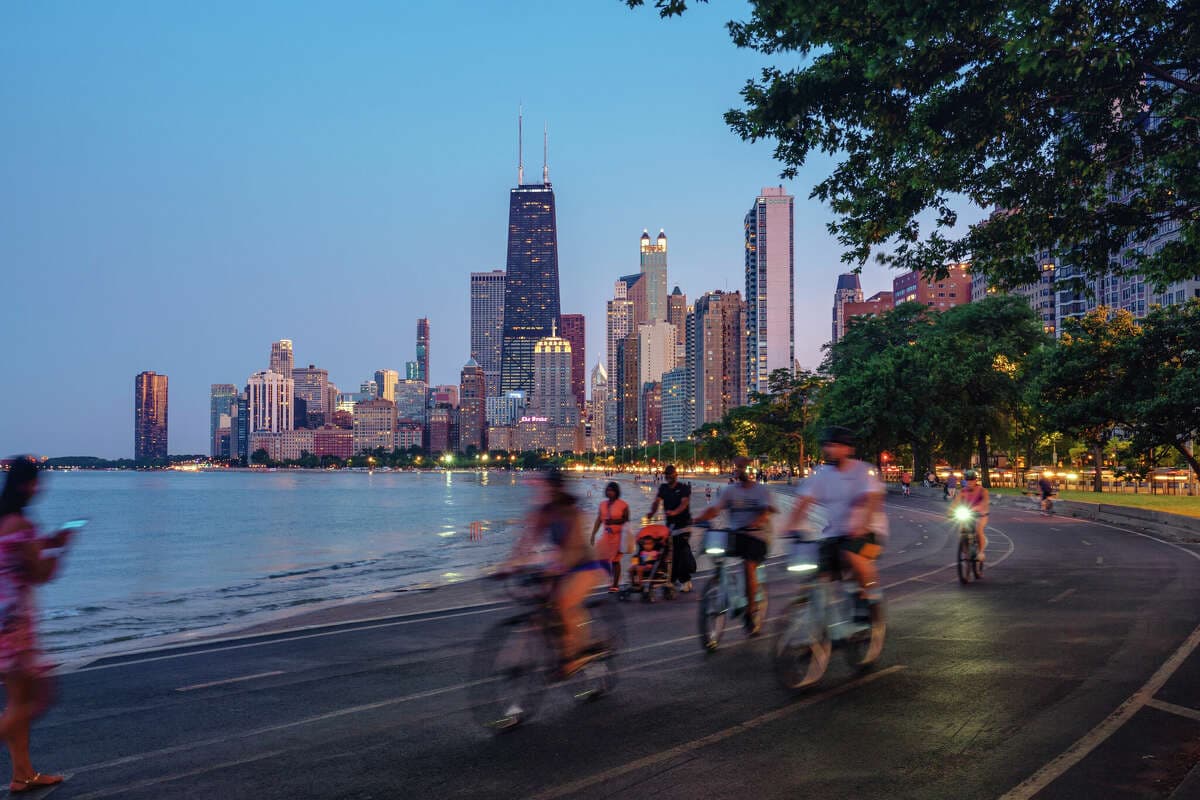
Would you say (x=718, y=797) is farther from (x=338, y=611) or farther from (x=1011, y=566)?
(x=1011, y=566)

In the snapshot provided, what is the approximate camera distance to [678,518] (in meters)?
15.7

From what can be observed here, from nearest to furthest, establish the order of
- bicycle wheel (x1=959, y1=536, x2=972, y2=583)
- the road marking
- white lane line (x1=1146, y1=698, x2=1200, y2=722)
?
white lane line (x1=1146, y1=698, x2=1200, y2=722) → the road marking → bicycle wheel (x1=959, y1=536, x2=972, y2=583)

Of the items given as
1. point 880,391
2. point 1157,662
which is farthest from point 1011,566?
point 880,391

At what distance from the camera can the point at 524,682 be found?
7996 millimetres

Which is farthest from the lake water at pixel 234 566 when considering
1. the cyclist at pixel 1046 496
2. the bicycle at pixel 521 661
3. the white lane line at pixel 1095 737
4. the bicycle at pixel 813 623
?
the cyclist at pixel 1046 496

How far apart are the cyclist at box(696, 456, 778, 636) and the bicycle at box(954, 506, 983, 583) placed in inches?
296

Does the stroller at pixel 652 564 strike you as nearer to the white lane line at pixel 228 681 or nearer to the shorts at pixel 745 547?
the shorts at pixel 745 547

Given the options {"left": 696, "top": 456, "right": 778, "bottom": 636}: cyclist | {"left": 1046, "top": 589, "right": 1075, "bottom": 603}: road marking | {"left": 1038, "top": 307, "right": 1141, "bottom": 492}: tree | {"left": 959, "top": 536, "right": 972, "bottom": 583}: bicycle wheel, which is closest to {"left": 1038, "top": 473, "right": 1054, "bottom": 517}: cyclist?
{"left": 1038, "top": 307, "right": 1141, "bottom": 492}: tree

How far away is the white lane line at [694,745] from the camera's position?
6.34 meters

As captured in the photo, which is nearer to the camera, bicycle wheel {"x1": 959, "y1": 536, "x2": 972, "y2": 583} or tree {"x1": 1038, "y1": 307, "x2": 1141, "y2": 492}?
bicycle wheel {"x1": 959, "y1": 536, "x2": 972, "y2": 583}

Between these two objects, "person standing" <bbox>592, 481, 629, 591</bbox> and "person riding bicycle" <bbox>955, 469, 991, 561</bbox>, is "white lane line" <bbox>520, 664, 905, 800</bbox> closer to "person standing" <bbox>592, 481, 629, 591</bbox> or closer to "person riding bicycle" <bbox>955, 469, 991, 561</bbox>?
"person standing" <bbox>592, 481, 629, 591</bbox>

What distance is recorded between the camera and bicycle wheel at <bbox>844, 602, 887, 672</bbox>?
952 centimetres

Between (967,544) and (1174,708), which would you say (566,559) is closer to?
(1174,708)

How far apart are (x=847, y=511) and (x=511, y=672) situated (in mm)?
3612
